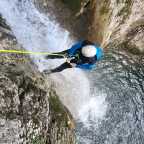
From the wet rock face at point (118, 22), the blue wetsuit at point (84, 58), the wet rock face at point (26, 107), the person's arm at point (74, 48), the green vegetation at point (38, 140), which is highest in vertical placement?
the wet rock face at point (118, 22)

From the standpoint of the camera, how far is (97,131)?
1277 cm

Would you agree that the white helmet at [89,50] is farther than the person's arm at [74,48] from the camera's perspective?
No

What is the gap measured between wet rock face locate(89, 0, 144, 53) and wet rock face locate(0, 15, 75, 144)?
13.1 feet

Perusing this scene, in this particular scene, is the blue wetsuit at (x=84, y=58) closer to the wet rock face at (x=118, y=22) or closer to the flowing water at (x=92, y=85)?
the flowing water at (x=92, y=85)

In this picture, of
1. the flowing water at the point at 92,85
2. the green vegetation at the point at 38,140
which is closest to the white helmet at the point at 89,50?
the flowing water at the point at 92,85

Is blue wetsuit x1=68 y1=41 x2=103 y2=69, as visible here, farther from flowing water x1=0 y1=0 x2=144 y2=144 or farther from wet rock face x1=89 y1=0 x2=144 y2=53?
wet rock face x1=89 y1=0 x2=144 y2=53

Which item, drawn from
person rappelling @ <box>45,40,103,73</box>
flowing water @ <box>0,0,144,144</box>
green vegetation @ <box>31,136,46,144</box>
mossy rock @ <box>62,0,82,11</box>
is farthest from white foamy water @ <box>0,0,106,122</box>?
green vegetation @ <box>31,136,46,144</box>

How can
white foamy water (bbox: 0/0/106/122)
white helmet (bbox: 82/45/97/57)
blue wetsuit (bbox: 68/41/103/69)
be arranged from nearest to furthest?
white helmet (bbox: 82/45/97/57), blue wetsuit (bbox: 68/41/103/69), white foamy water (bbox: 0/0/106/122)

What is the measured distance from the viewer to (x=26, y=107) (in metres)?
8.06

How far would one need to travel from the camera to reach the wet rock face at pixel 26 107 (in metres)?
7.54

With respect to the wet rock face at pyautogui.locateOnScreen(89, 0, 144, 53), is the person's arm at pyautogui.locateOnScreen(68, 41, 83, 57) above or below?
below

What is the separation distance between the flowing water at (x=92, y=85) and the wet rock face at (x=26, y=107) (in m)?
1.63

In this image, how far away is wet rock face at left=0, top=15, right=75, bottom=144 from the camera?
297 inches

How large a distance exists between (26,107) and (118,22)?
717cm
